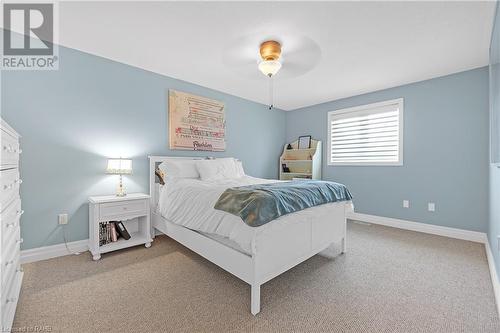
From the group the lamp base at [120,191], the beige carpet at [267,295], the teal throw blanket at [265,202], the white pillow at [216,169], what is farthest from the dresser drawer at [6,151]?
the white pillow at [216,169]

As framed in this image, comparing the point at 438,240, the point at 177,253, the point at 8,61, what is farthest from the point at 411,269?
the point at 8,61

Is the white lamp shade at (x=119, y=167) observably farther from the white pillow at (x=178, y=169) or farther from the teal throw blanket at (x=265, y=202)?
the teal throw blanket at (x=265, y=202)

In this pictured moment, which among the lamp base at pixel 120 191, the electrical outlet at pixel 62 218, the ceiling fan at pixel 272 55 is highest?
the ceiling fan at pixel 272 55

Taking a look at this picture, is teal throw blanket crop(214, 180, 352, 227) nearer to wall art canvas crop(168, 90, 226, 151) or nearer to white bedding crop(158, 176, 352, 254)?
white bedding crop(158, 176, 352, 254)

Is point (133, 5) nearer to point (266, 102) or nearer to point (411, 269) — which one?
point (266, 102)

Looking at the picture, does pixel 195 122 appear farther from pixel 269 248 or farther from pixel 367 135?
pixel 367 135

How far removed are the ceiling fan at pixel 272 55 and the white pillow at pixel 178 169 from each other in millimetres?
1440

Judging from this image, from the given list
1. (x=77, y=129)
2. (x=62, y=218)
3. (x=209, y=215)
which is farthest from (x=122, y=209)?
(x=209, y=215)

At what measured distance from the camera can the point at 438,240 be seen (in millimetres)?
2896

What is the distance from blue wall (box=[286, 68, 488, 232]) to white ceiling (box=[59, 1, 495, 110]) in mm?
310

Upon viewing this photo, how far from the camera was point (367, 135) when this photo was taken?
12.9 feet

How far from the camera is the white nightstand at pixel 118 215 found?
2289 mm

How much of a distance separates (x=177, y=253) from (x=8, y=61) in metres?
2.61

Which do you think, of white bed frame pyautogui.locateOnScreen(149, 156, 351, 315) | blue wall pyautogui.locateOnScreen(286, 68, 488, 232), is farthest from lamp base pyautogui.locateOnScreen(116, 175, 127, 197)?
blue wall pyautogui.locateOnScreen(286, 68, 488, 232)
